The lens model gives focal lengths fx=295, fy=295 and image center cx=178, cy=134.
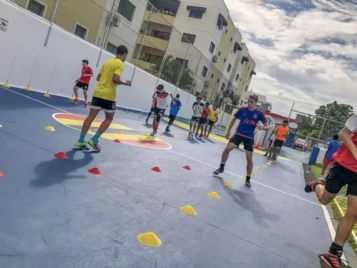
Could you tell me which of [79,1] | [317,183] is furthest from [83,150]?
[79,1]

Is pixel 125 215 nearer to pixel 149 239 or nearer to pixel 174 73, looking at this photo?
pixel 149 239

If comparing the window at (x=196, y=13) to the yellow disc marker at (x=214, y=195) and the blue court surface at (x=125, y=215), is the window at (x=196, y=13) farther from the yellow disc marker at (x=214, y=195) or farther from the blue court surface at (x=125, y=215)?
the yellow disc marker at (x=214, y=195)

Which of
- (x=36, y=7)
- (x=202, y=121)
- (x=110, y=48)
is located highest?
(x=36, y=7)

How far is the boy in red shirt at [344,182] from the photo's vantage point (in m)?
2.92

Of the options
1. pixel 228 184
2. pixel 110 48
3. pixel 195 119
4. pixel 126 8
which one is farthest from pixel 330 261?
pixel 126 8

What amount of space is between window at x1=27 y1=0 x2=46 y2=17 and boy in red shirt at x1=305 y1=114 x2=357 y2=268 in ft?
29.3

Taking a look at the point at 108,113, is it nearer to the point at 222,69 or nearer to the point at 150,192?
the point at 150,192

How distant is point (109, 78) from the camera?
4.64 meters

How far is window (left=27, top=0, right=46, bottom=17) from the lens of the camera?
8562 millimetres

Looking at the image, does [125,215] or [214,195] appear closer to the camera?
[125,215]

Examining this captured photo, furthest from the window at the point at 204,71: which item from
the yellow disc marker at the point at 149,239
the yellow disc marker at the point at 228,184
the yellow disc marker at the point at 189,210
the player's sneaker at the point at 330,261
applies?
the yellow disc marker at the point at 149,239

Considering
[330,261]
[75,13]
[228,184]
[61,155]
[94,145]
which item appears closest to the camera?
[330,261]

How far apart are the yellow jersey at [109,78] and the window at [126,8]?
7755mm

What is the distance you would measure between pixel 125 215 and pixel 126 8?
10.7 m
